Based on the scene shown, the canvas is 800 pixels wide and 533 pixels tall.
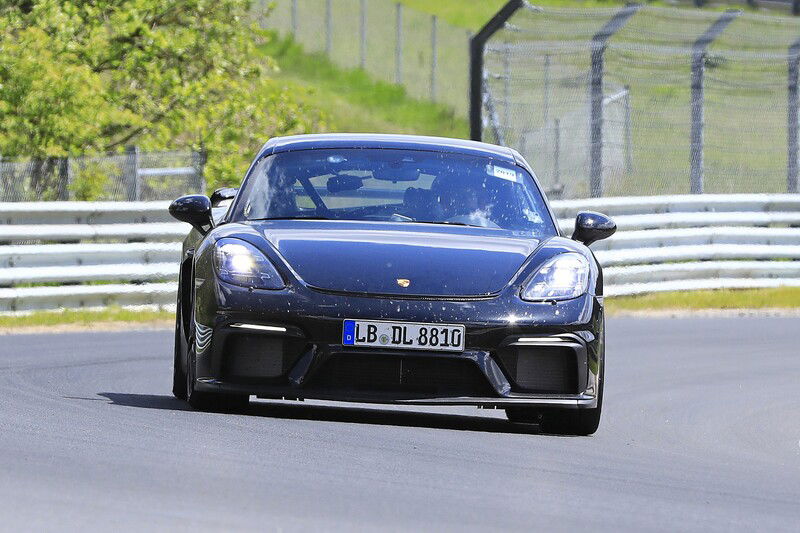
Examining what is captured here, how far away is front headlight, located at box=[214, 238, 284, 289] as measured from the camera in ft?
25.2

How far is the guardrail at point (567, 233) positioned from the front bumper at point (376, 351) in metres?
7.61

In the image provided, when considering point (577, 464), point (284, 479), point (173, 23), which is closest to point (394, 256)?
point (577, 464)

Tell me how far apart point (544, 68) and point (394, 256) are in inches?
471

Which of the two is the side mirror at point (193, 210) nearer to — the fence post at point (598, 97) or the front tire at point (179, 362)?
the front tire at point (179, 362)

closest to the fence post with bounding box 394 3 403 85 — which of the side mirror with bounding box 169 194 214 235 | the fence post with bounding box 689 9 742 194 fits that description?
the fence post with bounding box 689 9 742 194

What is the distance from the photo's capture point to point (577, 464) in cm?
707

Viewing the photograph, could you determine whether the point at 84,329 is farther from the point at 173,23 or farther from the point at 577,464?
the point at 173,23

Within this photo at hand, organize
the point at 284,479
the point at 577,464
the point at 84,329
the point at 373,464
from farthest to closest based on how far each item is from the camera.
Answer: the point at 84,329 < the point at 577,464 < the point at 373,464 < the point at 284,479

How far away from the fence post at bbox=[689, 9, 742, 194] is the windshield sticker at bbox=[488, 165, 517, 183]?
10.2 metres

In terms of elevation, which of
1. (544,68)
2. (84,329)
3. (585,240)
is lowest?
(84,329)

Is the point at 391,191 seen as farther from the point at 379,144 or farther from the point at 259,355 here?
the point at 259,355

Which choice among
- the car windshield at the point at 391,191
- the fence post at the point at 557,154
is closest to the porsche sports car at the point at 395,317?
the car windshield at the point at 391,191

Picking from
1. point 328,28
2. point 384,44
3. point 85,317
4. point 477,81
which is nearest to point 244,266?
point 85,317

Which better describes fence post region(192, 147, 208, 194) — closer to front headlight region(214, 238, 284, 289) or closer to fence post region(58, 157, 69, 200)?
fence post region(58, 157, 69, 200)
